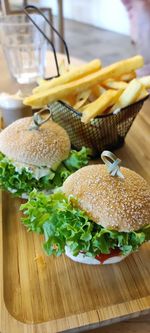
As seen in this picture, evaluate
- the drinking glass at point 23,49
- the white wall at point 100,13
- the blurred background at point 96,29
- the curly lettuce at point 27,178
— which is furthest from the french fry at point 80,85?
the white wall at point 100,13

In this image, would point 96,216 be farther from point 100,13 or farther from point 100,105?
point 100,13

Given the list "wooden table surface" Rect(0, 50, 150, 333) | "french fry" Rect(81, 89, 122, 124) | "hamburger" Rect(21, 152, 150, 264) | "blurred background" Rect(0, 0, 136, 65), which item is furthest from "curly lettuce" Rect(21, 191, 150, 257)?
"blurred background" Rect(0, 0, 136, 65)

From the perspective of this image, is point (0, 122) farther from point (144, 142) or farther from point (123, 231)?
point (123, 231)

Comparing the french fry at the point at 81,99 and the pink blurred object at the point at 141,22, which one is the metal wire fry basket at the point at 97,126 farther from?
the pink blurred object at the point at 141,22

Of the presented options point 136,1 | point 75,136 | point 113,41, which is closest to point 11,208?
point 75,136

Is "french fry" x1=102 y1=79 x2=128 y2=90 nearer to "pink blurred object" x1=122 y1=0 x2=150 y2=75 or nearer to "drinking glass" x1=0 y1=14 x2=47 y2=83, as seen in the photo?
"drinking glass" x1=0 y1=14 x2=47 y2=83

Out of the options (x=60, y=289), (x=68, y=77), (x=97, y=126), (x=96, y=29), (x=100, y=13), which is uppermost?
(x=68, y=77)

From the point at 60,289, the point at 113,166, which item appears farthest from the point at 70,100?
the point at 60,289
